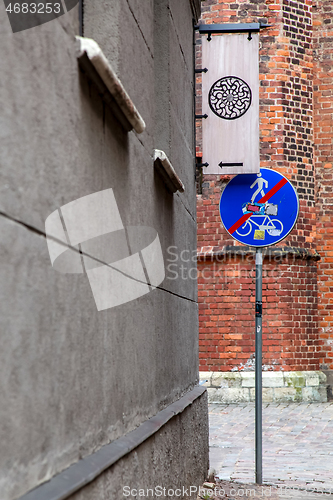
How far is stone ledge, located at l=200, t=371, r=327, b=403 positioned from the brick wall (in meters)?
0.18

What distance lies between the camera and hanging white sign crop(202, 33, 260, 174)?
21.0ft

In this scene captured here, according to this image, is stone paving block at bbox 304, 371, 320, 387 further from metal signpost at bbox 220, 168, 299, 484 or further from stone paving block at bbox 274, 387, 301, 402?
Answer: metal signpost at bbox 220, 168, 299, 484

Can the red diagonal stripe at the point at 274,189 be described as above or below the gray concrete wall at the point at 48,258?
above

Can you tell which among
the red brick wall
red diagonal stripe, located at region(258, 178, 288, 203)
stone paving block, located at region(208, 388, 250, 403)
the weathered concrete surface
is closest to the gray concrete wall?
the weathered concrete surface

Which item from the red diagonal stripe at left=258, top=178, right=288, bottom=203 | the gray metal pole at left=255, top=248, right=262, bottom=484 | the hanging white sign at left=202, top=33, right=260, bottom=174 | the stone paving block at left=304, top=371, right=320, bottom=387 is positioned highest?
the hanging white sign at left=202, top=33, right=260, bottom=174

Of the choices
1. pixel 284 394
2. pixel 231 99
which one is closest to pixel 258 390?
pixel 231 99

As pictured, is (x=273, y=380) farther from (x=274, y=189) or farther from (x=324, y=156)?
(x=274, y=189)

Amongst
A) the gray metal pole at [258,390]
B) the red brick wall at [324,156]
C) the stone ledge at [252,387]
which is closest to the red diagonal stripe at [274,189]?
the gray metal pole at [258,390]

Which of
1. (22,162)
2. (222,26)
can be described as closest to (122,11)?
(22,162)

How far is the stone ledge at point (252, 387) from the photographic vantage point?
11039 mm

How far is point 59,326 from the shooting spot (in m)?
1.69

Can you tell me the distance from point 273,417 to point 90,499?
811 centimetres

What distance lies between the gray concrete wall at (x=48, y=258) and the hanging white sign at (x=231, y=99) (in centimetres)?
314

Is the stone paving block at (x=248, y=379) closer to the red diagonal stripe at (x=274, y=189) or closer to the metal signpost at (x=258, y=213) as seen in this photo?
the metal signpost at (x=258, y=213)
